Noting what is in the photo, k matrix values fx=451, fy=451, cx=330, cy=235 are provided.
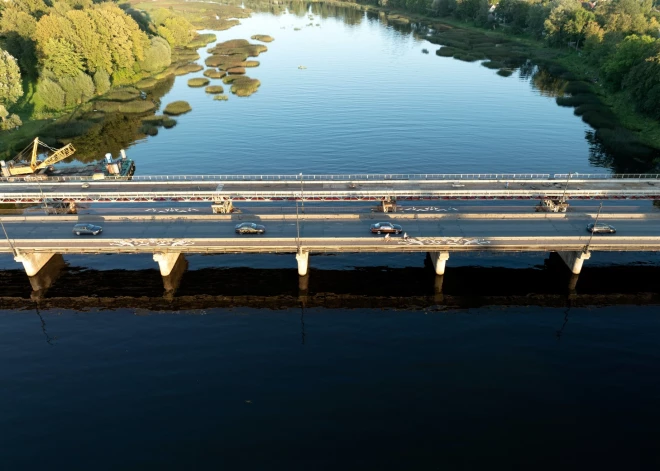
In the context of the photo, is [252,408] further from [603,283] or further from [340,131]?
[340,131]

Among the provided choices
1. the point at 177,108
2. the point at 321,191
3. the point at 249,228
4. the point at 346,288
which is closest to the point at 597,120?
the point at 321,191

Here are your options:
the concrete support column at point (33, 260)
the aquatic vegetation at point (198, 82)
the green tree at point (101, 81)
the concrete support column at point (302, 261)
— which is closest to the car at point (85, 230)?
the concrete support column at point (33, 260)

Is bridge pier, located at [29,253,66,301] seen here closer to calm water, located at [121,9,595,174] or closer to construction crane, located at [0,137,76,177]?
calm water, located at [121,9,595,174]

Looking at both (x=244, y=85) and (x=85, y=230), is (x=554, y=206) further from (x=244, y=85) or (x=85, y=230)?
(x=244, y=85)

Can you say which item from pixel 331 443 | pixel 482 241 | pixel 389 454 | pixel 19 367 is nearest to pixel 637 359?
pixel 482 241

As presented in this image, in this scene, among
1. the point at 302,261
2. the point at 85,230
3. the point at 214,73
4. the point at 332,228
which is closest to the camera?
the point at 302,261

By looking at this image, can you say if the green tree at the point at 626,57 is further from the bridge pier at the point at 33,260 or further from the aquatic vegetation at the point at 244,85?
the bridge pier at the point at 33,260

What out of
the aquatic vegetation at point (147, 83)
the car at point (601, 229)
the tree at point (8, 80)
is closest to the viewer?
the car at point (601, 229)
